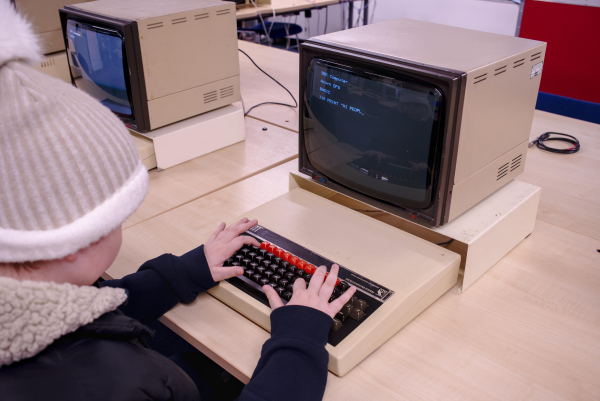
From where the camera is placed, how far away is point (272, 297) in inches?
32.5

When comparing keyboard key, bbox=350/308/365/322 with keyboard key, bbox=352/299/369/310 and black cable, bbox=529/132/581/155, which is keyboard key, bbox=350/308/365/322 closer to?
keyboard key, bbox=352/299/369/310

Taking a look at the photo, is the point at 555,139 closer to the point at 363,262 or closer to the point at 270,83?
the point at 363,262

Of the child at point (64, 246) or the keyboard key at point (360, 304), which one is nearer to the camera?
the child at point (64, 246)

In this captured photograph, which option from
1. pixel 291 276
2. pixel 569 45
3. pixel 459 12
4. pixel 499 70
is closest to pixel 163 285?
pixel 291 276

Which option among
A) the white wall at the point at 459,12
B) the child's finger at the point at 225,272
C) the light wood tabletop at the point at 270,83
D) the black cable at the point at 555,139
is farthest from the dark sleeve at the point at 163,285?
the white wall at the point at 459,12

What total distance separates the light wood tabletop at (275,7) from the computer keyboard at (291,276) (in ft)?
8.82

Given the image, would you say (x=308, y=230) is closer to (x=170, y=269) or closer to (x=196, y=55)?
(x=170, y=269)

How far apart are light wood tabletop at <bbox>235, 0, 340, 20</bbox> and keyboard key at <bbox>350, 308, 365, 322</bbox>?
2.89 m

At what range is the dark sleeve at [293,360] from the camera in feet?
2.23

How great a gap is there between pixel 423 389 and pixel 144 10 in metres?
1.19

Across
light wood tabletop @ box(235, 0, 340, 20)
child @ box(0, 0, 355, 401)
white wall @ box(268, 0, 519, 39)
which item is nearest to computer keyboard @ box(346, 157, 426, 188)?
child @ box(0, 0, 355, 401)

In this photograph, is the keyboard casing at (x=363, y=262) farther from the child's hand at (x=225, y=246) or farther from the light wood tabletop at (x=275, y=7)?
the light wood tabletop at (x=275, y=7)

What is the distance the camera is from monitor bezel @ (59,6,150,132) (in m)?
1.26

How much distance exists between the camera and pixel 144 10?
1353 millimetres
